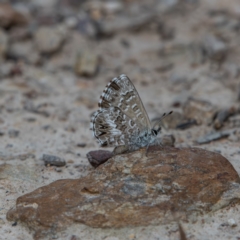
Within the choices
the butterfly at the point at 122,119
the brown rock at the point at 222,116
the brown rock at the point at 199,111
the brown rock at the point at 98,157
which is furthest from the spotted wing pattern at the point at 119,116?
the brown rock at the point at 199,111

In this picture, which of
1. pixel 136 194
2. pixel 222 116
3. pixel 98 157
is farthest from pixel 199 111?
pixel 136 194

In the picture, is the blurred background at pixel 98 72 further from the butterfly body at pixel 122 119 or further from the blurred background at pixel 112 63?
the butterfly body at pixel 122 119

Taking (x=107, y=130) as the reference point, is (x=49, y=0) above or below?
above

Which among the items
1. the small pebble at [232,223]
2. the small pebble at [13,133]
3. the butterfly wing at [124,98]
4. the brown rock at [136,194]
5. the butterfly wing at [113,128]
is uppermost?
the butterfly wing at [124,98]

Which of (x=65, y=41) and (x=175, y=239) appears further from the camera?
(x=65, y=41)

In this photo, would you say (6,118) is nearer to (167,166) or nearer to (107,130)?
(107,130)

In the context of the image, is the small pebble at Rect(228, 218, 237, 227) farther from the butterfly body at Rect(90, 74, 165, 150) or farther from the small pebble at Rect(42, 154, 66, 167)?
the small pebble at Rect(42, 154, 66, 167)

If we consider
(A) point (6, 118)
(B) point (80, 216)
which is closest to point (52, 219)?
(B) point (80, 216)

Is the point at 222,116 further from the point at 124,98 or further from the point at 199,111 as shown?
the point at 124,98
